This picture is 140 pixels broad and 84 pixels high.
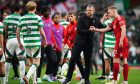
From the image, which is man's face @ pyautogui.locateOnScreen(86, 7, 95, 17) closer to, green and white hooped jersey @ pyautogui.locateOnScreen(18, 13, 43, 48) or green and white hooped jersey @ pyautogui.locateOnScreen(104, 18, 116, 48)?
green and white hooped jersey @ pyautogui.locateOnScreen(18, 13, 43, 48)

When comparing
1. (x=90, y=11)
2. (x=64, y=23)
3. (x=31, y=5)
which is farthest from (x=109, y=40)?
(x=31, y=5)

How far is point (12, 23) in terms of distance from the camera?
18406 millimetres

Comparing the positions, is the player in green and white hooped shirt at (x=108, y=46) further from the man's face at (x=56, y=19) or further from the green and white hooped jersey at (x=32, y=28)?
the green and white hooped jersey at (x=32, y=28)

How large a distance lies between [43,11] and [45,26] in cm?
48

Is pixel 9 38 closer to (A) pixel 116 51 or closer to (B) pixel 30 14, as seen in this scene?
(B) pixel 30 14

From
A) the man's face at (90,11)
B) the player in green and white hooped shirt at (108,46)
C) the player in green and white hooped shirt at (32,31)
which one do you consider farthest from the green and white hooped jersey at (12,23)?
the player in green and white hooped shirt at (108,46)

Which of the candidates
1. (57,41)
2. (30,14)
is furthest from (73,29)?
(30,14)

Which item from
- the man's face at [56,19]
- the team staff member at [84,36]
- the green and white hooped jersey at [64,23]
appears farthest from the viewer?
the green and white hooped jersey at [64,23]

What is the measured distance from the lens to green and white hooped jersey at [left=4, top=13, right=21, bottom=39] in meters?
18.4

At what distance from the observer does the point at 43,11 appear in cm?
1969

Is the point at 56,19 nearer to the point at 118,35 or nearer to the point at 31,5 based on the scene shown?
the point at 118,35

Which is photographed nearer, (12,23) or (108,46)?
(12,23)

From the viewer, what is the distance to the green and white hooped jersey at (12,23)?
18.4 m

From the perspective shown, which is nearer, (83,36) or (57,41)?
(83,36)
